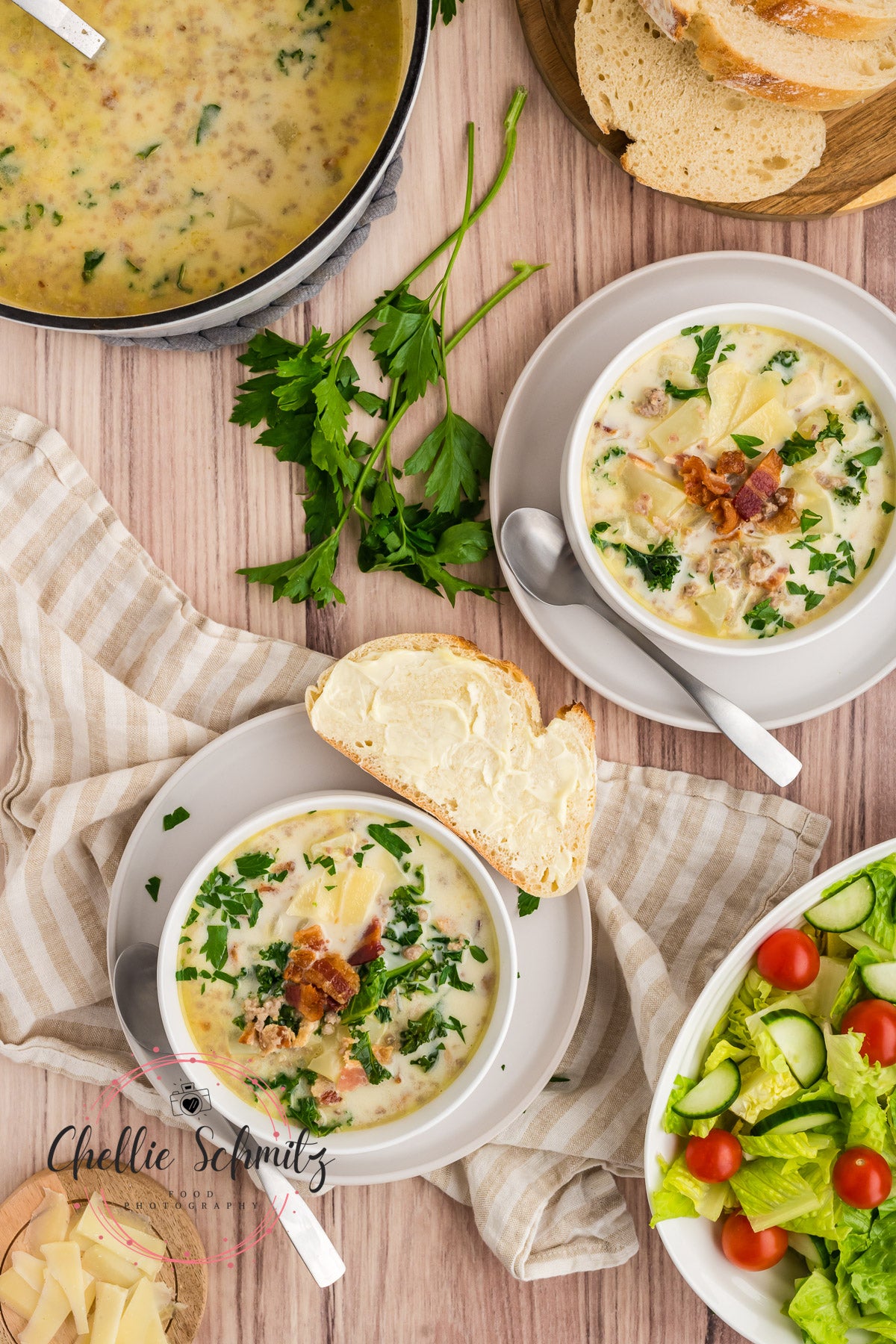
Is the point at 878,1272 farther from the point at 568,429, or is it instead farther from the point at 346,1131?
the point at 568,429

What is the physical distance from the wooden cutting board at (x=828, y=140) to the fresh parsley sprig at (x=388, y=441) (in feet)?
0.39

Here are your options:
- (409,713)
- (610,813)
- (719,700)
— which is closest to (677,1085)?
(610,813)

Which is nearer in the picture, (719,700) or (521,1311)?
(719,700)

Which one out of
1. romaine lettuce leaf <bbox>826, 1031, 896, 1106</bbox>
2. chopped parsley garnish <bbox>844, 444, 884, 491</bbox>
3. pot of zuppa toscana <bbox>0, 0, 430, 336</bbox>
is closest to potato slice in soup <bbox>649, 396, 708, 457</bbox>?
chopped parsley garnish <bbox>844, 444, 884, 491</bbox>

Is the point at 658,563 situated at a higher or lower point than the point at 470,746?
higher

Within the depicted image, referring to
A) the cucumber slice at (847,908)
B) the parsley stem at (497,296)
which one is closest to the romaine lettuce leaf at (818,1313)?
the cucumber slice at (847,908)

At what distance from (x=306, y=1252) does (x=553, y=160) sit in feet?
9.09

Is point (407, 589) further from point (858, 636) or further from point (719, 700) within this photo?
point (858, 636)

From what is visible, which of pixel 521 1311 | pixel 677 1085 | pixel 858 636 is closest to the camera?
pixel 677 1085

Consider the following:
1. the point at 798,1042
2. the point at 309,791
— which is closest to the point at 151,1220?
the point at 309,791

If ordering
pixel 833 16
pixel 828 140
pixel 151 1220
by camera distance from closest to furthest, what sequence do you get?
pixel 833 16 < pixel 828 140 < pixel 151 1220

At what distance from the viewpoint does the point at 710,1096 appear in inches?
82.9

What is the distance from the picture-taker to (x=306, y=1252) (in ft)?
7.19

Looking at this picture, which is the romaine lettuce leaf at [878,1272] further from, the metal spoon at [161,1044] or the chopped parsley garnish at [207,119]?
the chopped parsley garnish at [207,119]
